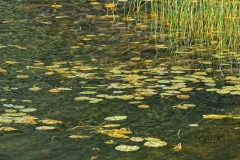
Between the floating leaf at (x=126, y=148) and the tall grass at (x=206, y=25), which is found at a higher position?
the tall grass at (x=206, y=25)

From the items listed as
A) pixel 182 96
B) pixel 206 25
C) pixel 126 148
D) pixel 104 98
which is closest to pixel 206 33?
pixel 206 25

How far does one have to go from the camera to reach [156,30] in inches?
293

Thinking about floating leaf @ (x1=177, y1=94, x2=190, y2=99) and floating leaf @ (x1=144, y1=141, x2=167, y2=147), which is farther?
floating leaf @ (x1=177, y1=94, x2=190, y2=99)

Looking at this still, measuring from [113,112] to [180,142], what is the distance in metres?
0.74

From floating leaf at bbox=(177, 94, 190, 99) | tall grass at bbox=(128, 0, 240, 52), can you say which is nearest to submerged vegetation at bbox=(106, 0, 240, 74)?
tall grass at bbox=(128, 0, 240, 52)

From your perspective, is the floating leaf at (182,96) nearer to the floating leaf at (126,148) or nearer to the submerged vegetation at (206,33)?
the submerged vegetation at (206,33)

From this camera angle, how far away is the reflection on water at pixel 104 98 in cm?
407

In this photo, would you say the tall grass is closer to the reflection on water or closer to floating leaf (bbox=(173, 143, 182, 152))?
the reflection on water

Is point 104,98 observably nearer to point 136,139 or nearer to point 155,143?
point 136,139

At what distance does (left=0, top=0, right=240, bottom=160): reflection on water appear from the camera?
4.07 m

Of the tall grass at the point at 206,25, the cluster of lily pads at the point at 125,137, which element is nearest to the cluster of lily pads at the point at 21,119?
the cluster of lily pads at the point at 125,137

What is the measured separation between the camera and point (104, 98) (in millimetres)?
4984

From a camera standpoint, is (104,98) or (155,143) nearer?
(155,143)

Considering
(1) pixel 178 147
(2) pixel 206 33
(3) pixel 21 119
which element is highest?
(2) pixel 206 33
